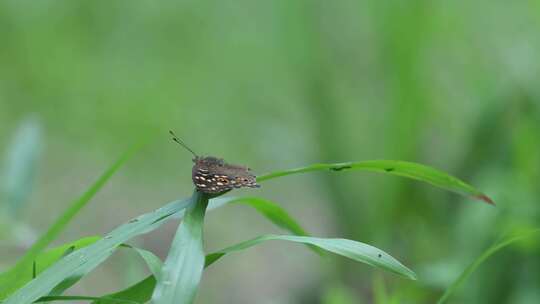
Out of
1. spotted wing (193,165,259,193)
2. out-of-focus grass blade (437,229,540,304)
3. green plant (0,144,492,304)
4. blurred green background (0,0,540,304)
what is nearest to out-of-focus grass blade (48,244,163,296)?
green plant (0,144,492,304)

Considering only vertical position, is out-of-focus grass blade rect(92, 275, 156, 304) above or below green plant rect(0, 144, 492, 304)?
below

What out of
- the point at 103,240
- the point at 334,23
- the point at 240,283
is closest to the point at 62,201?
the point at 240,283

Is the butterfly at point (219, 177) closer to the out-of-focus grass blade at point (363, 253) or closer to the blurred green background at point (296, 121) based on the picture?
the out-of-focus grass blade at point (363, 253)

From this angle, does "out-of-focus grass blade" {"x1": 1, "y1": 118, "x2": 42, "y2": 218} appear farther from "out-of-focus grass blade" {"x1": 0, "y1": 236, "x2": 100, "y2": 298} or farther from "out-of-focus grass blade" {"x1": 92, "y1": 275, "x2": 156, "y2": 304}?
"out-of-focus grass blade" {"x1": 92, "y1": 275, "x2": 156, "y2": 304}

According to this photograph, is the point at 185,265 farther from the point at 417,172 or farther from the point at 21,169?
the point at 21,169

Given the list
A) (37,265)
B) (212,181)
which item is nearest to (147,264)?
(212,181)

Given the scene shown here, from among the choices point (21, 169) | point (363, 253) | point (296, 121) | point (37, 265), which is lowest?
point (296, 121)
